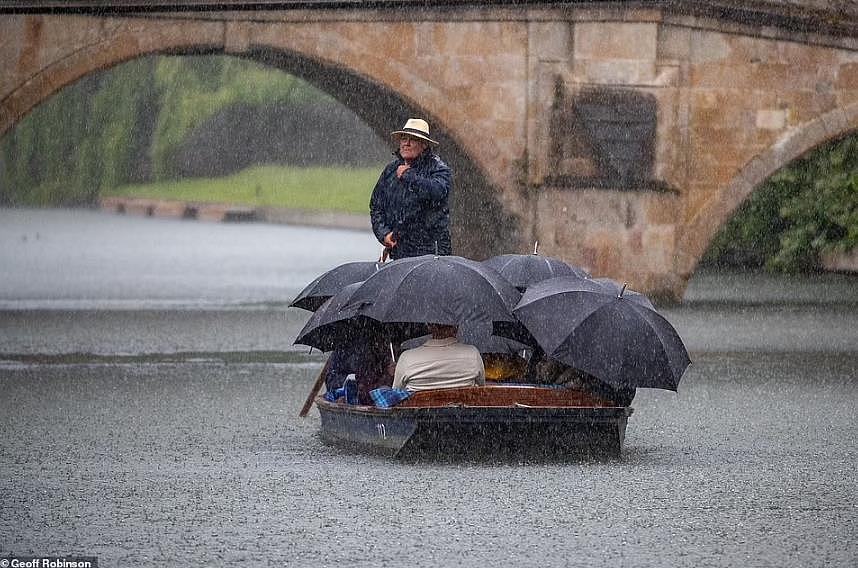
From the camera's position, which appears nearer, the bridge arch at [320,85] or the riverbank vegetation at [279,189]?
the bridge arch at [320,85]

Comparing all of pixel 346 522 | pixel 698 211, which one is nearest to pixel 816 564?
pixel 346 522

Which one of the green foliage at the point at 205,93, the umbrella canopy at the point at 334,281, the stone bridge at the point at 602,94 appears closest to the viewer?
the umbrella canopy at the point at 334,281

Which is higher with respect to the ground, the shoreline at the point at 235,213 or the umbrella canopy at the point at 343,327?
the umbrella canopy at the point at 343,327

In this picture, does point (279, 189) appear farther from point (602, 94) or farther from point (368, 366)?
point (368, 366)

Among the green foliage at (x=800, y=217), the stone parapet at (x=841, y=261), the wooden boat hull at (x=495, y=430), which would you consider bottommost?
the stone parapet at (x=841, y=261)

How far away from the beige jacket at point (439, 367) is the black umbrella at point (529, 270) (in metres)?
1.19

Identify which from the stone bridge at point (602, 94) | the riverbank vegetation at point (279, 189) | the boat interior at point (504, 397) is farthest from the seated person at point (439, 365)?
the riverbank vegetation at point (279, 189)

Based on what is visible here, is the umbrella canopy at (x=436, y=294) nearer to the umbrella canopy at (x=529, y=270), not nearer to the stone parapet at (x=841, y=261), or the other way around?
the umbrella canopy at (x=529, y=270)

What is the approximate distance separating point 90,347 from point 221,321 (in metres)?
3.04

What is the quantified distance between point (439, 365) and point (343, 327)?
103 cm

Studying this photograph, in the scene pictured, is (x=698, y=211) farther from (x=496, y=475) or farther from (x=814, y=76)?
(x=496, y=475)

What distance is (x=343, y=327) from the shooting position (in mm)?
10195

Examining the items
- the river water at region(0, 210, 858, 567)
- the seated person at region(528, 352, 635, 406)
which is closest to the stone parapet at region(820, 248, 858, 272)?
the river water at region(0, 210, 858, 567)

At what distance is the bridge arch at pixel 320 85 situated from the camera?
61.6ft
